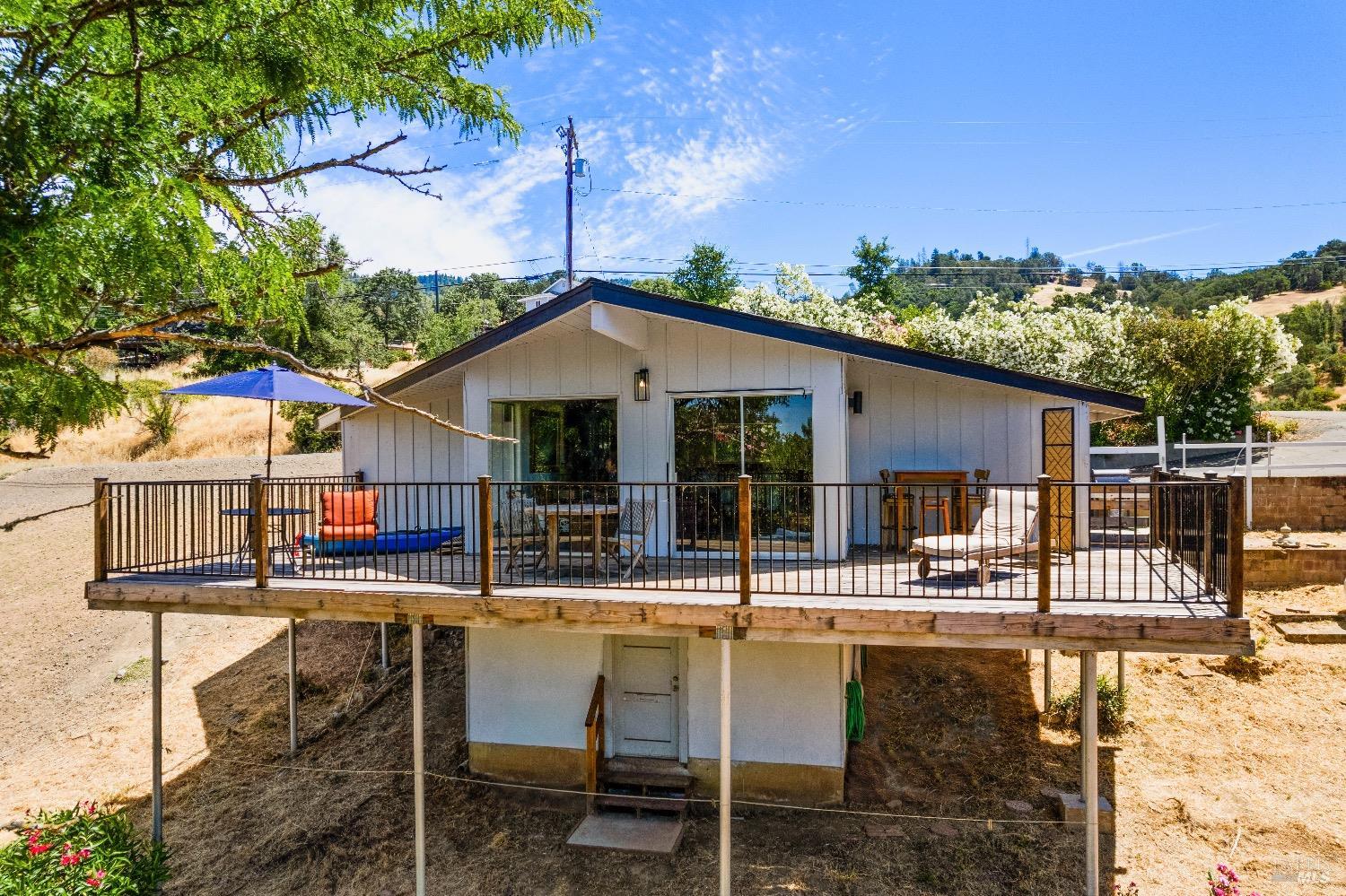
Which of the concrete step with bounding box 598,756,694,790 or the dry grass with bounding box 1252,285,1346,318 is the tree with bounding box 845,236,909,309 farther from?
the concrete step with bounding box 598,756,694,790

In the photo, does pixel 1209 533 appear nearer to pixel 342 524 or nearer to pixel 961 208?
pixel 342 524

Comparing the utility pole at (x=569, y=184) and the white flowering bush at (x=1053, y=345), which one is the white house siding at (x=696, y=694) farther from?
the white flowering bush at (x=1053, y=345)

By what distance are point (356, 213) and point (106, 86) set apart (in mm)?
11540

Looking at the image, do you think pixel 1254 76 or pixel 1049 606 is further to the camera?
pixel 1254 76

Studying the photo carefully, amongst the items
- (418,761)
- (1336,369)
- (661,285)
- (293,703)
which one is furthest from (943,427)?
(1336,369)

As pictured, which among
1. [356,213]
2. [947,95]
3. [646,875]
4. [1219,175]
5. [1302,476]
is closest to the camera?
[646,875]

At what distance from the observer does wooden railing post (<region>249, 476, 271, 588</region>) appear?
269 inches

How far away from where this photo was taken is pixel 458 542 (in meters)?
9.52

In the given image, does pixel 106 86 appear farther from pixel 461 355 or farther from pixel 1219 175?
pixel 1219 175

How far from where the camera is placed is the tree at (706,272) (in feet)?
111

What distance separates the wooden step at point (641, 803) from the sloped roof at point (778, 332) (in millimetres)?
4891

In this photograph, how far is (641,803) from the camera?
784 cm

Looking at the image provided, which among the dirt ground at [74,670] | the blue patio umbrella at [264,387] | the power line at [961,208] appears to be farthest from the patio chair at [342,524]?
the power line at [961,208]

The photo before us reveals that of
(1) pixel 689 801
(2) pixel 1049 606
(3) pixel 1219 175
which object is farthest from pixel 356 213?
(3) pixel 1219 175
